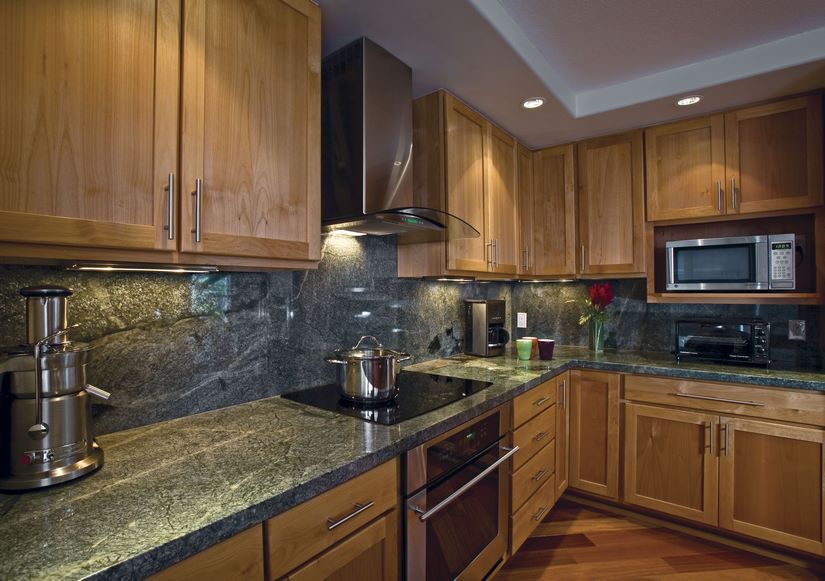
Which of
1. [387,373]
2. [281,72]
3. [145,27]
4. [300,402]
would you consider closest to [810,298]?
[387,373]

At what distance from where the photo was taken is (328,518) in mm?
989

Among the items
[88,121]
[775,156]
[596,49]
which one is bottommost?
[88,121]

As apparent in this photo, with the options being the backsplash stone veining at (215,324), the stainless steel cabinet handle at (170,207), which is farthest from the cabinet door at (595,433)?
the stainless steel cabinet handle at (170,207)

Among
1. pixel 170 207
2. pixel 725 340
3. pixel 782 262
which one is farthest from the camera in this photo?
pixel 725 340

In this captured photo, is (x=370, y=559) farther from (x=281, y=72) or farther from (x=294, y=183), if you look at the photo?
(x=281, y=72)

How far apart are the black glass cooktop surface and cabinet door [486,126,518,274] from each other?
32.9 inches

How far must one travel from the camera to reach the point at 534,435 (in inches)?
81.4

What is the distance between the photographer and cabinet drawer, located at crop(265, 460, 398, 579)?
89cm

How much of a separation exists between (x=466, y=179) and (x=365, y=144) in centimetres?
72

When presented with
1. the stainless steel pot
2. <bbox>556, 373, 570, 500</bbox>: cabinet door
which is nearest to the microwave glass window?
<bbox>556, 373, 570, 500</bbox>: cabinet door

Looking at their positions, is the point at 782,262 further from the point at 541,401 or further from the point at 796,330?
the point at 541,401

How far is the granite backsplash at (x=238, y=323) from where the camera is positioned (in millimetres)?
1196

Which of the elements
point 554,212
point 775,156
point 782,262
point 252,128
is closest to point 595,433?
point 782,262

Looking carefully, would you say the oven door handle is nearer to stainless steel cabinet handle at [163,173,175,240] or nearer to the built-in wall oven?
the built-in wall oven
